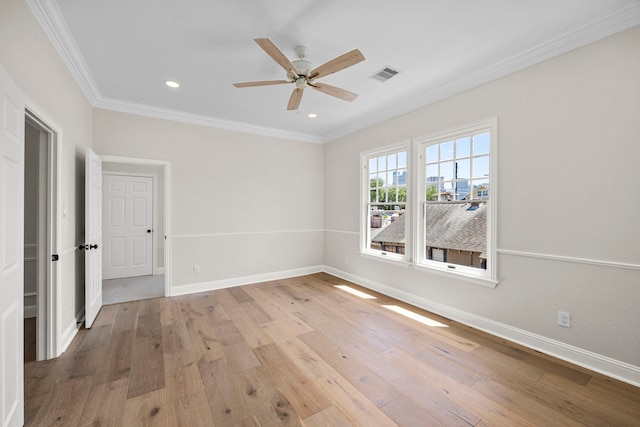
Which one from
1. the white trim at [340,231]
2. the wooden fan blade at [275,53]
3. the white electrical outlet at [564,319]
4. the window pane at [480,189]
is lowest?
the white electrical outlet at [564,319]

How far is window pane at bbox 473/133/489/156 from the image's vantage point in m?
2.98

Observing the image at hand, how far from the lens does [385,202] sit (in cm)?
429

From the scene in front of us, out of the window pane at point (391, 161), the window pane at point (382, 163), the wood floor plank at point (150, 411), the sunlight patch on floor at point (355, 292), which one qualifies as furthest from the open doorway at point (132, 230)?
the window pane at point (391, 161)

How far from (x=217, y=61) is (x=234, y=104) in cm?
109

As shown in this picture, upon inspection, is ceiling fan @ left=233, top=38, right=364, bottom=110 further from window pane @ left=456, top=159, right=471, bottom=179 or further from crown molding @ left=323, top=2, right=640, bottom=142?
window pane @ left=456, top=159, right=471, bottom=179

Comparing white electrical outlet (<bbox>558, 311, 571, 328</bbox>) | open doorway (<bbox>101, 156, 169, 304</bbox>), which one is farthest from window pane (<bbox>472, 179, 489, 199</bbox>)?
open doorway (<bbox>101, 156, 169, 304</bbox>)

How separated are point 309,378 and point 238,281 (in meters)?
2.84

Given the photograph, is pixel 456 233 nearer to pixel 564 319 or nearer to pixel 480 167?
pixel 480 167

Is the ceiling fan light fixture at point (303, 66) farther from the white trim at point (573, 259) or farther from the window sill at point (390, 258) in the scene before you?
the window sill at point (390, 258)

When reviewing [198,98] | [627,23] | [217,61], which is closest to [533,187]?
[627,23]

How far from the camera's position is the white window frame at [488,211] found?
285cm

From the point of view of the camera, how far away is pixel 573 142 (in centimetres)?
233

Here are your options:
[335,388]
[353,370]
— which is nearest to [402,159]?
[353,370]

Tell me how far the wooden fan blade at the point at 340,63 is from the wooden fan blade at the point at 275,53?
0.19 m
